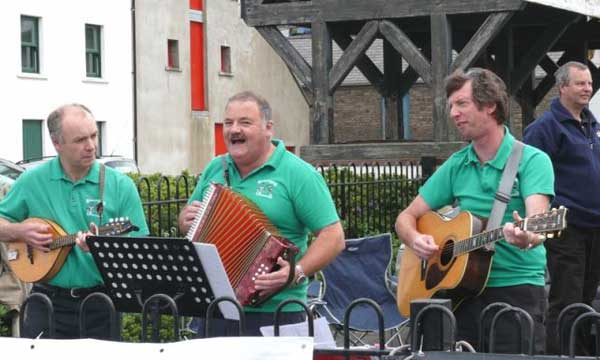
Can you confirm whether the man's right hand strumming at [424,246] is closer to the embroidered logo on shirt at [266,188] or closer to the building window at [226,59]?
the embroidered logo on shirt at [266,188]

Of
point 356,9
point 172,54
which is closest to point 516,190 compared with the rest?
point 356,9

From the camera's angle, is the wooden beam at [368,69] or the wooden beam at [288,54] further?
the wooden beam at [368,69]

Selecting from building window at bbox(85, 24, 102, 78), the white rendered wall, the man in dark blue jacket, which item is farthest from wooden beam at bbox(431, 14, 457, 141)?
building window at bbox(85, 24, 102, 78)

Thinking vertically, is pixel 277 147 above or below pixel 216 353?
above

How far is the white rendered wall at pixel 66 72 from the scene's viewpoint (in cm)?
3881

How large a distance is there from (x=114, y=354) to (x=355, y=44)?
14367mm

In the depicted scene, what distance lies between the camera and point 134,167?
32594 millimetres

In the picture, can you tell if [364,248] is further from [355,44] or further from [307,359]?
[355,44]

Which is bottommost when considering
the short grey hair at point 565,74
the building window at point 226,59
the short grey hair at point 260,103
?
the short grey hair at point 260,103

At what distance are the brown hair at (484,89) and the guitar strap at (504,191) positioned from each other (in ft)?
0.71

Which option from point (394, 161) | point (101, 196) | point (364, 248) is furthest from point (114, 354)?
point (394, 161)

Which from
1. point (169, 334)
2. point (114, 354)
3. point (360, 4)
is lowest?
point (169, 334)

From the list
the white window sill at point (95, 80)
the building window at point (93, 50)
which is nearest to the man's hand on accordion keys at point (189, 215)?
the white window sill at point (95, 80)

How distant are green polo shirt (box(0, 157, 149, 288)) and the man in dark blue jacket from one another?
2980mm
